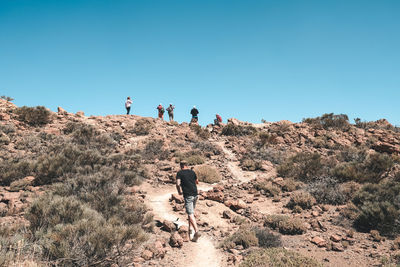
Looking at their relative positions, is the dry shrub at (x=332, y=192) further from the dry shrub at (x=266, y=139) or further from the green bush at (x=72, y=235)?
the dry shrub at (x=266, y=139)

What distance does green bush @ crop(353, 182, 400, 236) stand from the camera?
7.73 metres

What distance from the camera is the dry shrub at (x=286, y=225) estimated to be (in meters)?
7.93

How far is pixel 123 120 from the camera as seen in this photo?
24.4 metres

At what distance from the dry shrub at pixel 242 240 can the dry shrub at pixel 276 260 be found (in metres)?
0.63

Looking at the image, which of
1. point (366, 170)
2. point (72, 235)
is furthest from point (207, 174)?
point (72, 235)

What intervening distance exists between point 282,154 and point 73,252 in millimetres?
17049

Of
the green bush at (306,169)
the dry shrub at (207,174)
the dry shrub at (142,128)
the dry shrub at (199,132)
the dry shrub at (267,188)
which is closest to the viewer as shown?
the dry shrub at (267,188)

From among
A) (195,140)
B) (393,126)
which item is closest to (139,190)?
(195,140)

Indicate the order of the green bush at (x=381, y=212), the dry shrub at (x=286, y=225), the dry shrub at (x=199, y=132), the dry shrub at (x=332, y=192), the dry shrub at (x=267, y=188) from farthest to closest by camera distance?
1. the dry shrub at (x=199, y=132)
2. the dry shrub at (x=267, y=188)
3. the dry shrub at (x=332, y=192)
4. the dry shrub at (x=286, y=225)
5. the green bush at (x=381, y=212)

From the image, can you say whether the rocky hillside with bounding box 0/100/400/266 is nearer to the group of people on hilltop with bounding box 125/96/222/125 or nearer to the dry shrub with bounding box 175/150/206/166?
the dry shrub with bounding box 175/150/206/166

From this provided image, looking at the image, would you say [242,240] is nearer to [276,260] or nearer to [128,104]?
[276,260]

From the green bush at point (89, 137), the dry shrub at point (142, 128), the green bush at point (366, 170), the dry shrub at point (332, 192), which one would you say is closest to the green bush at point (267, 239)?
the dry shrub at point (332, 192)

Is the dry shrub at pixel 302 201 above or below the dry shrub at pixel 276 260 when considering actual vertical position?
above

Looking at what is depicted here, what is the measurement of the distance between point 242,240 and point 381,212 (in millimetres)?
4940
